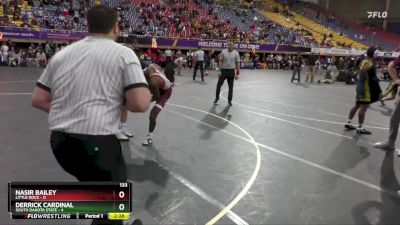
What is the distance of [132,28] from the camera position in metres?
27.1

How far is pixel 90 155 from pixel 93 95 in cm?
34

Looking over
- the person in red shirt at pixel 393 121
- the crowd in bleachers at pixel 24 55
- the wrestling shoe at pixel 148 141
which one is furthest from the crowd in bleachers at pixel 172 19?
the person in red shirt at pixel 393 121

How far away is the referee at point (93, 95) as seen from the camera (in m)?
2.14

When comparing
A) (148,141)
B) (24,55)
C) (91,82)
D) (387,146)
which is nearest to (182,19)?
(24,55)

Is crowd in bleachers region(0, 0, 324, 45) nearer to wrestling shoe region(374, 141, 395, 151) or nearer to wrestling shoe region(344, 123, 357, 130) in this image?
wrestling shoe region(344, 123, 357, 130)

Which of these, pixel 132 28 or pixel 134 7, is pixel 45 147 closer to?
pixel 132 28

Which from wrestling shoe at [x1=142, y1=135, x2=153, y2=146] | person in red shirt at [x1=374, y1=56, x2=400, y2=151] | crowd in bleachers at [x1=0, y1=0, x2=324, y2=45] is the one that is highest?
crowd in bleachers at [x1=0, y1=0, x2=324, y2=45]

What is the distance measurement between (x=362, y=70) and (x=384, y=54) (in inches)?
1299

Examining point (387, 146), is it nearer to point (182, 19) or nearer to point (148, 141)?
point (148, 141)
